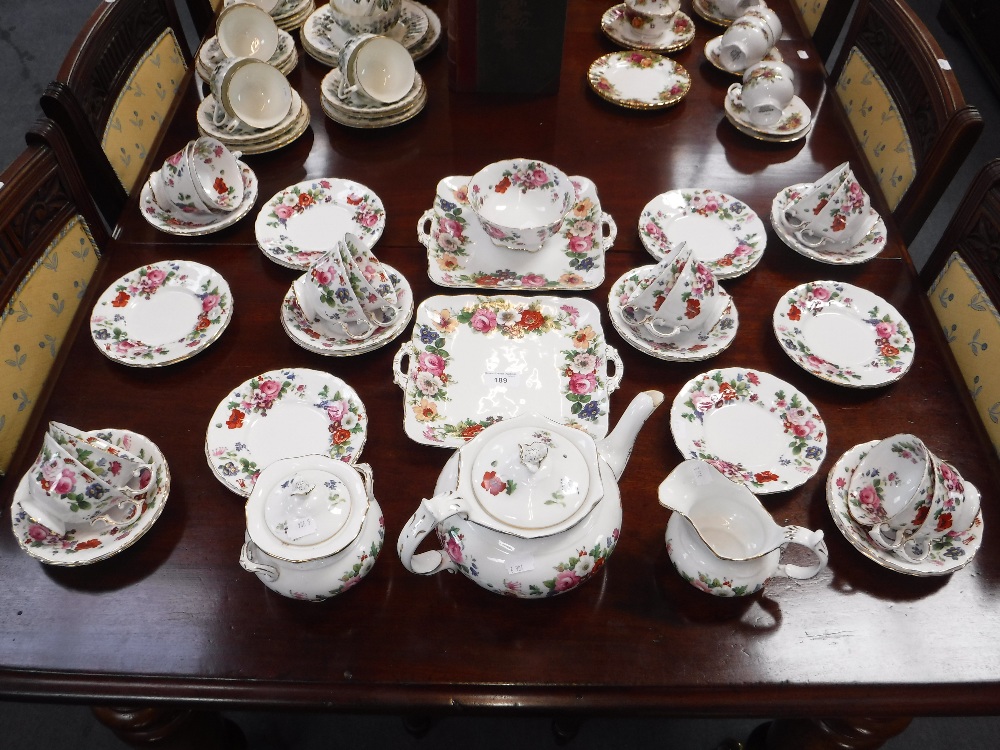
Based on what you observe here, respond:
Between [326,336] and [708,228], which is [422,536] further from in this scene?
[708,228]

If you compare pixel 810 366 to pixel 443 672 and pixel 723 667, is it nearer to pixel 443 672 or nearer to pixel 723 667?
pixel 723 667

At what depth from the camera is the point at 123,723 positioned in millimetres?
977

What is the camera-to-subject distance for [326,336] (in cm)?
116

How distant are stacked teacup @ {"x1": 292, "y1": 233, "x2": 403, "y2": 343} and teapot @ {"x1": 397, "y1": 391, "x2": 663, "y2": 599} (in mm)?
360

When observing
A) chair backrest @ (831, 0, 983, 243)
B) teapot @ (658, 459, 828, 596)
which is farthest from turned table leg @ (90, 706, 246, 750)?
chair backrest @ (831, 0, 983, 243)

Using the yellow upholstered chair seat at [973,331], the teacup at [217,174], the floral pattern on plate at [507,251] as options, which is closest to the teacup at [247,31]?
the teacup at [217,174]

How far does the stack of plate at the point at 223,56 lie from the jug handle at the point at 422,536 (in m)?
1.26

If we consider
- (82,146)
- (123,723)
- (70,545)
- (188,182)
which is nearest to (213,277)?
(188,182)

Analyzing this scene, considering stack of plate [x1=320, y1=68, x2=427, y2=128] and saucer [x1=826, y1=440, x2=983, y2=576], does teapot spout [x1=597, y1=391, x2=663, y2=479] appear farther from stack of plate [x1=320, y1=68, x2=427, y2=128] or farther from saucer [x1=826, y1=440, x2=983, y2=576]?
stack of plate [x1=320, y1=68, x2=427, y2=128]

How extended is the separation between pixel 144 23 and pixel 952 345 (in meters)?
1.71

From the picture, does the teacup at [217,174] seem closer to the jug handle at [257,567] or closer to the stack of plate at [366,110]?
the stack of plate at [366,110]

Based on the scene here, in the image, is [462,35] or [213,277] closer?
[213,277]

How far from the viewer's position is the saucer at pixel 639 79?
1634mm

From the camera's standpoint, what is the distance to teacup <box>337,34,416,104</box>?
1544 mm
